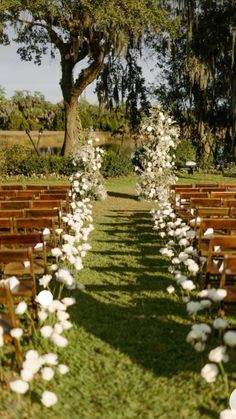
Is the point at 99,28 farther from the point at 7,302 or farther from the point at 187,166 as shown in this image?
the point at 7,302

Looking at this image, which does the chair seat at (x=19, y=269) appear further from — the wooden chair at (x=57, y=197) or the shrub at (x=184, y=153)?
the shrub at (x=184, y=153)

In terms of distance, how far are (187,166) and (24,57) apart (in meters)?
11.3

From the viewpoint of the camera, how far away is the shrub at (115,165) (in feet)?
78.6

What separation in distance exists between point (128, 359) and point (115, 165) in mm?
19949

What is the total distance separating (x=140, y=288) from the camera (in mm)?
6711

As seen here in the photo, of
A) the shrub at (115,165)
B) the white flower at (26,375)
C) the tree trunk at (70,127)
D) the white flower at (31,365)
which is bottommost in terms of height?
the shrub at (115,165)

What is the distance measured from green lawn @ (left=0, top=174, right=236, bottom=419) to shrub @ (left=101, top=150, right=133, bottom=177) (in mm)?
16195

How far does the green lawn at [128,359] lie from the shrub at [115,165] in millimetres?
16195

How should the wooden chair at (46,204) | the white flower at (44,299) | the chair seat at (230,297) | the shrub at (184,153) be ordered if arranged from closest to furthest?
1. the white flower at (44,299)
2. the chair seat at (230,297)
3. the wooden chair at (46,204)
4. the shrub at (184,153)

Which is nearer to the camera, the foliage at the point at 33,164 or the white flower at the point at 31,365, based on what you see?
the white flower at the point at 31,365

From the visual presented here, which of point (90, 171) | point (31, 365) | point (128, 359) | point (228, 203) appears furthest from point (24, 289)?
point (90, 171)

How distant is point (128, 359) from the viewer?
448cm

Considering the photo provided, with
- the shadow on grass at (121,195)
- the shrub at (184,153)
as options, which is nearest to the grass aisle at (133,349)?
the shadow on grass at (121,195)

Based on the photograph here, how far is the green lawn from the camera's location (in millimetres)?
3697
